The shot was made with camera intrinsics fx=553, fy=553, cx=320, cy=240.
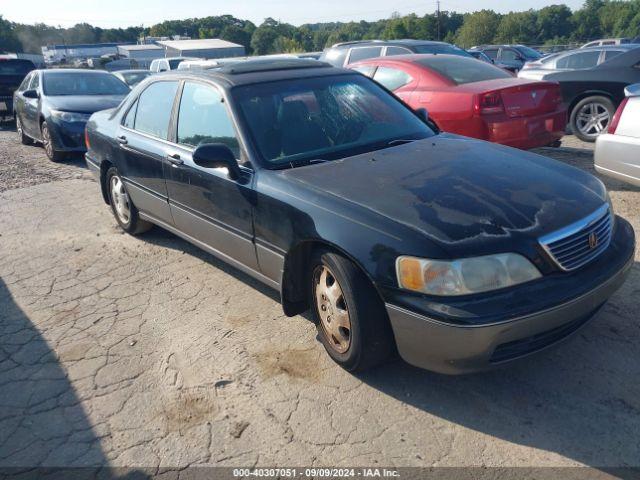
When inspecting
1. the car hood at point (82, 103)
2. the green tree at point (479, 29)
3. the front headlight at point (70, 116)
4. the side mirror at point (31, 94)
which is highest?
the side mirror at point (31, 94)

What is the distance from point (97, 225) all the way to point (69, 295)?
185 cm

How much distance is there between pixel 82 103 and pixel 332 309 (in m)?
8.07

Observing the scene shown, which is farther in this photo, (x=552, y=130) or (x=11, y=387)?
(x=552, y=130)

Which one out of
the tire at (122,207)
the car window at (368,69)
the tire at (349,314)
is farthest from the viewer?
the car window at (368,69)

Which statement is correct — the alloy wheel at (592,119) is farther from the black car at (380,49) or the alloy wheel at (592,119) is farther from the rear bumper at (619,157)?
the rear bumper at (619,157)

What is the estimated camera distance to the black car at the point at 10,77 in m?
14.5

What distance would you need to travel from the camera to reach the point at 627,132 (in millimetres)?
5137

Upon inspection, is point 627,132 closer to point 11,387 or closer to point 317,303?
point 317,303

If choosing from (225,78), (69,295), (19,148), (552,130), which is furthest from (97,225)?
(19,148)

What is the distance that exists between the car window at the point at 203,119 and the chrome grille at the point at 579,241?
6.58 feet

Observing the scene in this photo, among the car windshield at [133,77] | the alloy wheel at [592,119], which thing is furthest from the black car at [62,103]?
the alloy wheel at [592,119]

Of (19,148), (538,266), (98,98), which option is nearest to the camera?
(538,266)

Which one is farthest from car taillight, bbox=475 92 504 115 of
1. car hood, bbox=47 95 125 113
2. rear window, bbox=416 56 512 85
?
car hood, bbox=47 95 125 113

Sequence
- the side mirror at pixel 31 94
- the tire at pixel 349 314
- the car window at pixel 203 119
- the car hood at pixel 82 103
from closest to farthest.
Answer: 1. the tire at pixel 349 314
2. the car window at pixel 203 119
3. the car hood at pixel 82 103
4. the side mirror at pixel 31 94
